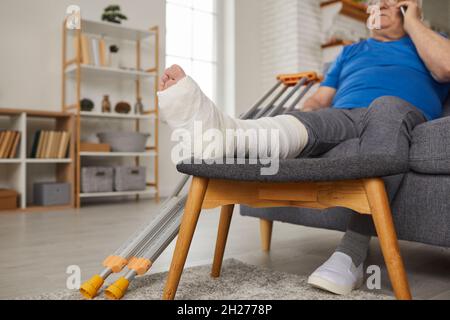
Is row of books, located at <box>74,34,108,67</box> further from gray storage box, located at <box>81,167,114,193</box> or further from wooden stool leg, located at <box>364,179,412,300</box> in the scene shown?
wooden stool leg, located at <box>364,179,412,300</box>

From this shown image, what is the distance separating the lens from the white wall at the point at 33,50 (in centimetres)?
301

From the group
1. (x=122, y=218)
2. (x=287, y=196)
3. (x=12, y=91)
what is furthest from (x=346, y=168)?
(x=12, y=91)

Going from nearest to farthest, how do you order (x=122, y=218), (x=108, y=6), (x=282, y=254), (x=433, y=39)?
(x=433, y=39)
(x=282, y=254)
(x=122, y=218)
(x=108, y=6)

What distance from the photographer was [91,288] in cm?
97

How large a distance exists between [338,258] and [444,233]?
0.25 m

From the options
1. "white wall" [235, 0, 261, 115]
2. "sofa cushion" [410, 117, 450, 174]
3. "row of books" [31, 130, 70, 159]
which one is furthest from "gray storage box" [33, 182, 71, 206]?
"sofa cushion" [410, 117, 450, 174]

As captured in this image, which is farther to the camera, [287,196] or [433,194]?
[433,194]

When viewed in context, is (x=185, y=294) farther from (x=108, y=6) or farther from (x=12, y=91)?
(x=108, y=6)

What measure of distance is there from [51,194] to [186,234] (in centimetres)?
230

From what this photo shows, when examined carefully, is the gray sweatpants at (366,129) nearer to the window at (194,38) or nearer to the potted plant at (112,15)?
the window at (194,38)

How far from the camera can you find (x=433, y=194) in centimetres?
106

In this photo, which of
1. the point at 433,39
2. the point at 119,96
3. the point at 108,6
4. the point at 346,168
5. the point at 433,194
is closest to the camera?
the point at 346,168

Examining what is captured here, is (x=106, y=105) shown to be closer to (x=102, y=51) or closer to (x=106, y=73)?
(x=106, y=73)

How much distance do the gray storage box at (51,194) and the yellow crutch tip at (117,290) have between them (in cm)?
215
